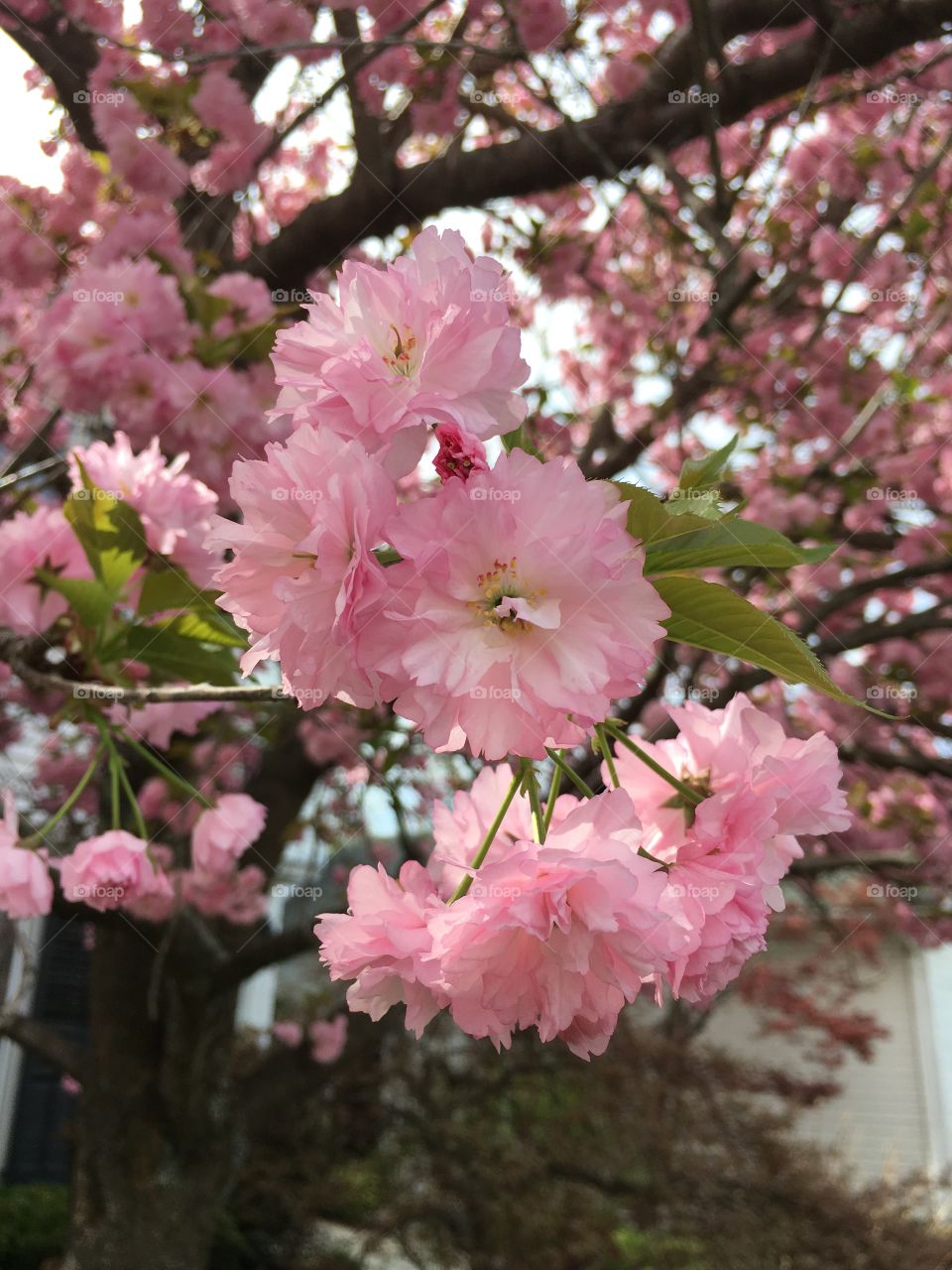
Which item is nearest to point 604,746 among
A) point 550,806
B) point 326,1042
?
point 550,806

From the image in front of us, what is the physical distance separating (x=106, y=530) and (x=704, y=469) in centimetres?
92

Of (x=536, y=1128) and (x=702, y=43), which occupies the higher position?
(x=702, y=43)

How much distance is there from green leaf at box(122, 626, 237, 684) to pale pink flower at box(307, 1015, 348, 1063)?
3310mm

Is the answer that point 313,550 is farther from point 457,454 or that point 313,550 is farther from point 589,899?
point 589,899

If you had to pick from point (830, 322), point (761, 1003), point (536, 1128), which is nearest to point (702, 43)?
point (830, 322)

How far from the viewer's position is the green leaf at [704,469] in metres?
0.97

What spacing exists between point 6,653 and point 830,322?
4.37 metres

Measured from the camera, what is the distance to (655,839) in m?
0.91

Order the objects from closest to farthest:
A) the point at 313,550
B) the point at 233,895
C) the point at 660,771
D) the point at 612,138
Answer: the point at 313,550 → the point at 660,771 → the point at 612,138 → the point at 233,895

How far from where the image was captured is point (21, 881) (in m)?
1.38

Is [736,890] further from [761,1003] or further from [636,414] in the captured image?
[761,1003]

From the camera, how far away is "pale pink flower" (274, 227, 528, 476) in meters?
0.71

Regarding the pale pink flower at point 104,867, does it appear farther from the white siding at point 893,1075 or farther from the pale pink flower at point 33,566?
the white siding at point 893,1075

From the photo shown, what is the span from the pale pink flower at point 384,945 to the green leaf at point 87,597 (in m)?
0.79
